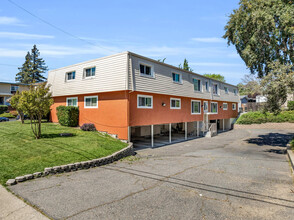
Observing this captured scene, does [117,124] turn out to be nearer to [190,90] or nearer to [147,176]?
[147,176]

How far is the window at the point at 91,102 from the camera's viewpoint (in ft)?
52.6

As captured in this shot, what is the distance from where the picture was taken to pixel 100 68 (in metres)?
15.1

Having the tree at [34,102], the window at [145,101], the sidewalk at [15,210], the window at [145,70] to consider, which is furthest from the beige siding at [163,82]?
the sidewalk at [15,210]

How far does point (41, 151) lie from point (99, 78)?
7.52 meters

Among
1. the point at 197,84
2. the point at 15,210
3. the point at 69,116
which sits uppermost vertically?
the point at 197,84

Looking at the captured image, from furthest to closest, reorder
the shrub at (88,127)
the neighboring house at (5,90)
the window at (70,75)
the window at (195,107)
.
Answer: the neighboring house at (5,90), the window at (195,107), the window at (70,75), the shrub at (88,127)

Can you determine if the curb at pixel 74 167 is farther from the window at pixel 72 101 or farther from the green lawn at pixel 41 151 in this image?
the window at pixel 72 101

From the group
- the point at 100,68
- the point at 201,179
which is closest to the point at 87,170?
the point at 201,179

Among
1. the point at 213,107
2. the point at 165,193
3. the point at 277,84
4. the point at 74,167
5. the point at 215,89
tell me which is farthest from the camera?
the point at 213,107

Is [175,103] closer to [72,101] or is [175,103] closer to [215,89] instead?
[215,89]

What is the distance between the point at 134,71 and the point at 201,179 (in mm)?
9078

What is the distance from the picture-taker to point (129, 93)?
13.9m

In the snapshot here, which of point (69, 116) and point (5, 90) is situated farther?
point (5, 90)

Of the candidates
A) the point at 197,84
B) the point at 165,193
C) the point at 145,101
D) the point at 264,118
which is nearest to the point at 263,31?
the point at 197,84
